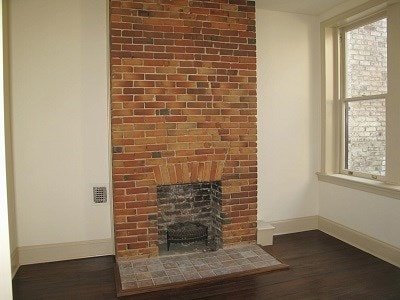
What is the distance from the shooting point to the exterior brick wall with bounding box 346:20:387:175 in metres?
3.33

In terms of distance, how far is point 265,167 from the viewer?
152 inches

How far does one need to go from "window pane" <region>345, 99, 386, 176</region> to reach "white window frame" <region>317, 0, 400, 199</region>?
0.09m

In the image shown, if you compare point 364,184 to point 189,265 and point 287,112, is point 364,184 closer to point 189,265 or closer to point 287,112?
point 287,112

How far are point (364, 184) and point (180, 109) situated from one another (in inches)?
83.1

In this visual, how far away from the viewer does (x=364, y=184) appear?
3.36 meters

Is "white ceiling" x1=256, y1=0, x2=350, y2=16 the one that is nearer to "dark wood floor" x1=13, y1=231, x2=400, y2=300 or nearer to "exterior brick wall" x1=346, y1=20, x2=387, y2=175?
"exterior brick wall" x1=346, y1=20, x2=387, y2=175

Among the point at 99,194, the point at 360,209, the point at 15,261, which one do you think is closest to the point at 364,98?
the point at 360,209

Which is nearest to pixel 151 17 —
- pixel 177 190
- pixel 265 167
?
pixel 177 190

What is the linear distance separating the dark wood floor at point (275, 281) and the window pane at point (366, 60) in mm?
1807

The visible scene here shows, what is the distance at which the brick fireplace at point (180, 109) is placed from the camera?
3002mm

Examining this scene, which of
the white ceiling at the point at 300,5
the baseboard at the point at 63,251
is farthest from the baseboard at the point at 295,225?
the white ceiling at the point at 300,5

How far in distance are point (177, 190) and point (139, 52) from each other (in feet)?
4.99

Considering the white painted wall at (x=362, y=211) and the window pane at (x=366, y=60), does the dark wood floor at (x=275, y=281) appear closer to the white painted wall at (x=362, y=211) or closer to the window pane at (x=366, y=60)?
the white painted wall at (x=362, y=211)

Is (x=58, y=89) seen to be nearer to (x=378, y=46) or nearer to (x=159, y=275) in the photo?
(x=159, y=275)
